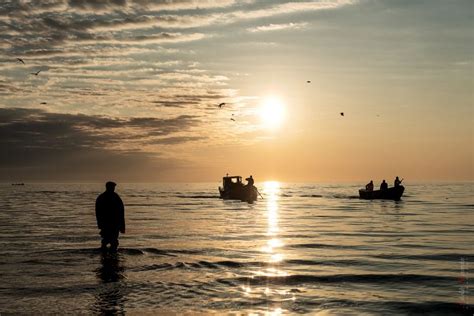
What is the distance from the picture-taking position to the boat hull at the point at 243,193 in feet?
212

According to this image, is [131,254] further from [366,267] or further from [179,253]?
[366,267]

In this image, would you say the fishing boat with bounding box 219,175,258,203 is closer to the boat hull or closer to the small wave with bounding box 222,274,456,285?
the boat hull

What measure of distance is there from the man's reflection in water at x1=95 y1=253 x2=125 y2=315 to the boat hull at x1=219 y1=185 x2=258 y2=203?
47.7 metres

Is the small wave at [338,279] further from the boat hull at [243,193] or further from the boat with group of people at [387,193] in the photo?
the boat hull at [243,193]

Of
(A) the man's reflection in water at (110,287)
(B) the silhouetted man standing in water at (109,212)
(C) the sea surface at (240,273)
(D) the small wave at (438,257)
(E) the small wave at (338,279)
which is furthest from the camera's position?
(D) the small wave at (438,257)

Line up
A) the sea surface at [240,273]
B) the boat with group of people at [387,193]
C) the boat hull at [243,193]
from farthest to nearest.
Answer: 1. the boat hull at [243,193]
2. the boat with group of people at [387,193]
3. the sea surface at [240,273]

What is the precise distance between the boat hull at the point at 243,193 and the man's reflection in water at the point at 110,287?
4765 cm

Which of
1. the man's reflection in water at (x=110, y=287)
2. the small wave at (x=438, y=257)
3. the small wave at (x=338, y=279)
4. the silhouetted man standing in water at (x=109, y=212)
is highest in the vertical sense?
the silhouetted man standing in water at (x=109, y=212)

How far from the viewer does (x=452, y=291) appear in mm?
12414

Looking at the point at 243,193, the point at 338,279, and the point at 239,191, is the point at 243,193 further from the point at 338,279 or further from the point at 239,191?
the point at 338,279

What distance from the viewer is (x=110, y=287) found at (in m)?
12.2

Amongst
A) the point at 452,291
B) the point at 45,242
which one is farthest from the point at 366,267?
the point at 45,242

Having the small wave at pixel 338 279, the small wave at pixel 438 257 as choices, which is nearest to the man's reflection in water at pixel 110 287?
the small wave at pixel 338 279

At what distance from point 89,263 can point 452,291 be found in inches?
414
